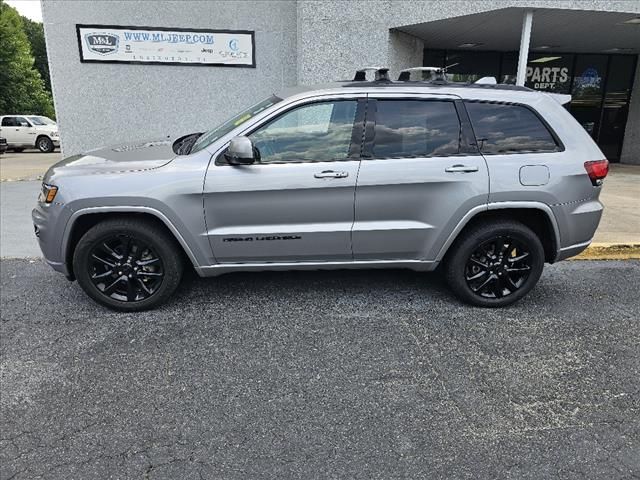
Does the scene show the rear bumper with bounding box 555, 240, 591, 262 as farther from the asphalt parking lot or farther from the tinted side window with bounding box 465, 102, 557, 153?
the tinted side window with bounding box 465, 102, 557, 153

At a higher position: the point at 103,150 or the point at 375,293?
the point at 103,150

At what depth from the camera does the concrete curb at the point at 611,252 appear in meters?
5.39

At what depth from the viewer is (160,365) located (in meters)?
3.19

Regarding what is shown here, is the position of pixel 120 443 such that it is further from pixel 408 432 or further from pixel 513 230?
pixel 513 230

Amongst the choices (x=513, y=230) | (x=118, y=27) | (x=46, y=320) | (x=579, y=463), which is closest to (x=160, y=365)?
(x=46, y=320)

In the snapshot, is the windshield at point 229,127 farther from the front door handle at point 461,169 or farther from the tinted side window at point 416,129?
the front door handle at point 461,169

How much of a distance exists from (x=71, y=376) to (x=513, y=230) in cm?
356

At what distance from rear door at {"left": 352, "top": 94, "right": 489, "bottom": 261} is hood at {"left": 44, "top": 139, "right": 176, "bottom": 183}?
1.68 metres

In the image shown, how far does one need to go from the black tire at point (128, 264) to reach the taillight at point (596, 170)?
3.54 meters

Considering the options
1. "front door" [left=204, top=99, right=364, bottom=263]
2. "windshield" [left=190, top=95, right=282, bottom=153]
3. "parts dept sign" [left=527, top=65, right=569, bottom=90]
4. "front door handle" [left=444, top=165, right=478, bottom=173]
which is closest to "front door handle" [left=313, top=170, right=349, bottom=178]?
"front door" [left=204, top=99, right=364, bottom=263]

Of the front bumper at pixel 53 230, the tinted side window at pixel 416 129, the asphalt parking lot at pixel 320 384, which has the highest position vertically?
the tinted side window at pixel 416 129

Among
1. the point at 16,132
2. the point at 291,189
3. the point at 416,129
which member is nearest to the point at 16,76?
the point at 16,132

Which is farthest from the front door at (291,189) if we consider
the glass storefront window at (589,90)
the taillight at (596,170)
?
the glass storefront window at (589,90)

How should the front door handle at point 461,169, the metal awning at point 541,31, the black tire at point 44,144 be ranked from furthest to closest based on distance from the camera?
the black tire at point 44,144
the metal awning at point 541,31
the front door handle at point 461,169
